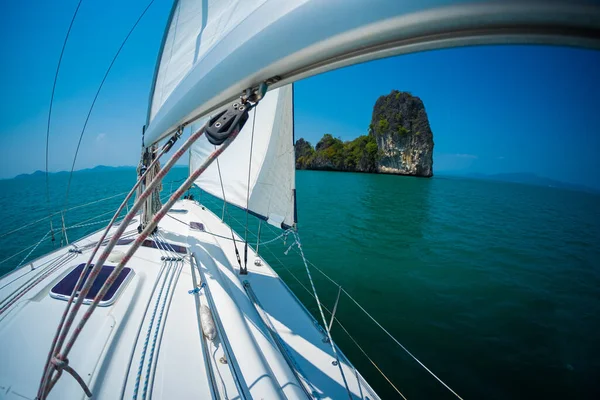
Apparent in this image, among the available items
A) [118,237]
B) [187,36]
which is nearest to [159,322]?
[118,237]

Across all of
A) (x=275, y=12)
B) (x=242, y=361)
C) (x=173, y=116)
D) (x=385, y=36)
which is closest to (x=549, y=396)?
(x=242, y=361)

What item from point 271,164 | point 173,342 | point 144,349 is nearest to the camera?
point 144,349

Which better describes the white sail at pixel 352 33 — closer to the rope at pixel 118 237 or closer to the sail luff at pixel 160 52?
the rope at pixel 118 237

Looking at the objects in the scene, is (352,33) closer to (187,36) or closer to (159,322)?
(159,322)

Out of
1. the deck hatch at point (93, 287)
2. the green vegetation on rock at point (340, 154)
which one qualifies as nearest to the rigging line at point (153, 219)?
the deck hatch at point (93, 287)

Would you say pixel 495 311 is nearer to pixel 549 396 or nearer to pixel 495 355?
pixel 495 355

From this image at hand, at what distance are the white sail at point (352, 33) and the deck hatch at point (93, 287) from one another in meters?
1.93

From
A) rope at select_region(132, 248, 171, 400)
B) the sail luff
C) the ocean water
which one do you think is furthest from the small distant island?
rope at select_region(132, 248, 171, 400)

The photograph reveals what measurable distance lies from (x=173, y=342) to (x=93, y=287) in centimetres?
105

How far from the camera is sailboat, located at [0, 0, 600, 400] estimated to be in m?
0.51

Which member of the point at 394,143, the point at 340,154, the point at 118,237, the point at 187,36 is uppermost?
the point at 394,143

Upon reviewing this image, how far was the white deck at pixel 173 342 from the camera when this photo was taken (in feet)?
4.21

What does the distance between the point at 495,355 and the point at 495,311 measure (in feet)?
4.48

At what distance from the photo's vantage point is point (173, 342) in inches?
61.7
